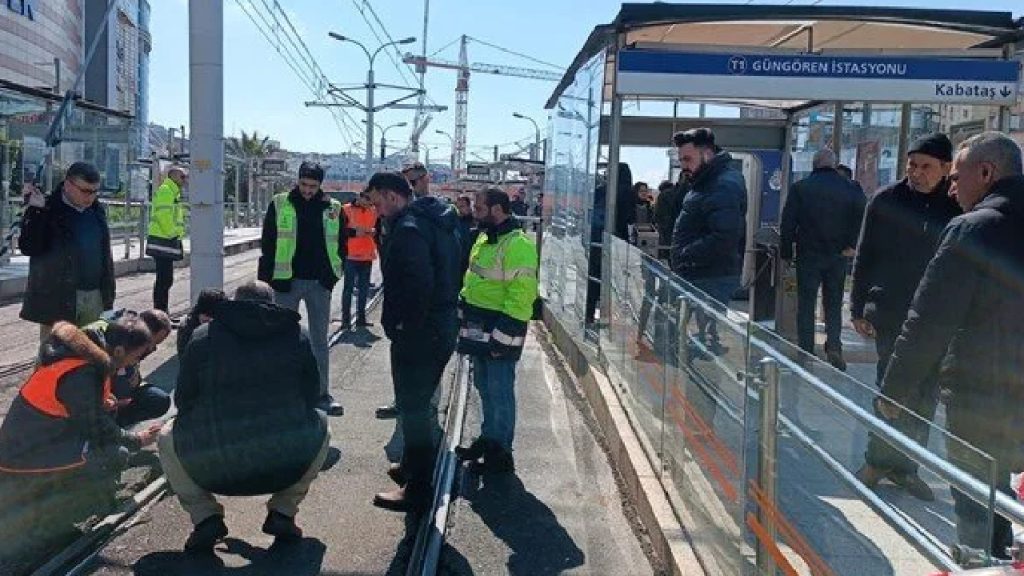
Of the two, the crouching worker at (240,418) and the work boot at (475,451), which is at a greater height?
the crouching worker at (240,418)

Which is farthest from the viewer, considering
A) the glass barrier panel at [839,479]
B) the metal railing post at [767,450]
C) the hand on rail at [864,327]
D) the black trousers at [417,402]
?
the hand on rail at [864,327]

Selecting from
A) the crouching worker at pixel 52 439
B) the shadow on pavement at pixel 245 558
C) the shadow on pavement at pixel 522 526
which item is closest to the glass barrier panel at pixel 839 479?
the shadow on pavement at pixel 522 526

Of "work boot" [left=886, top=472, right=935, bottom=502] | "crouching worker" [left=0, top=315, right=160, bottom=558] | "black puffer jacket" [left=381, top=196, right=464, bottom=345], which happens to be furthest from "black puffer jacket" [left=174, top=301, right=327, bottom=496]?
"work boot" [left=886, top=472, right=935, bottom=502]

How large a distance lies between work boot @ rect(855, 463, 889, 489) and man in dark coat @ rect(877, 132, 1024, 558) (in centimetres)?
85

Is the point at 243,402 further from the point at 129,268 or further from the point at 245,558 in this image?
the point at 129,268

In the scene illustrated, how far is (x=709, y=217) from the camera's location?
615 cm

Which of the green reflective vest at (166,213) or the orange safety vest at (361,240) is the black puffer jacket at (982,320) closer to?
the orange safety vest at (361,240)

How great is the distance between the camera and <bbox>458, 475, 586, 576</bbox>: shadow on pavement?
4.87 meters

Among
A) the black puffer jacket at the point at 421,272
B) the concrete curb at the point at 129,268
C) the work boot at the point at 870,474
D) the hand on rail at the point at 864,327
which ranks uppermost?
the black puffer jacket at the point at 421,272

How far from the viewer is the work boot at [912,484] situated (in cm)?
275

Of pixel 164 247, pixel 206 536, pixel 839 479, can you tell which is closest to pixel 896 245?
pixel 839 479

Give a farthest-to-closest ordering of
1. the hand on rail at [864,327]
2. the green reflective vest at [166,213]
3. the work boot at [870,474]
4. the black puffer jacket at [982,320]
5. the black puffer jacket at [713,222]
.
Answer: the green reflective vest at [166,213] → the black puffer jacket at [713,222] → the hand on rail at [864,327] → the black puffer jacket at [982,320] → the work boot at [870,474]

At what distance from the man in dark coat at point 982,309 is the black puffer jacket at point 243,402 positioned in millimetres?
2816

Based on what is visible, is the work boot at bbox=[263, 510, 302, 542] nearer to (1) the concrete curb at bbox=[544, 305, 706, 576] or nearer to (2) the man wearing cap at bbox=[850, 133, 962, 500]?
(1) the concrete curb at bbox=[544, 305, 706, 576]
